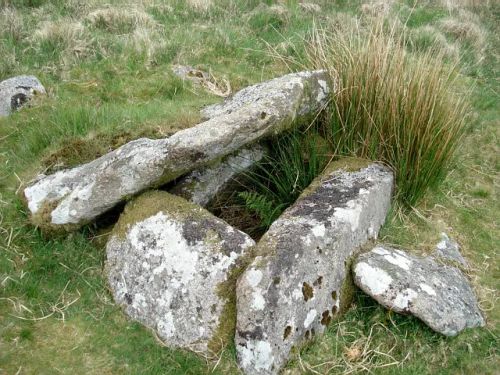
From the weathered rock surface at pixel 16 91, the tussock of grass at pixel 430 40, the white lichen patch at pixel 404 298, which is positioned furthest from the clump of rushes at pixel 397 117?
the tussock of grass at pixel 430 40

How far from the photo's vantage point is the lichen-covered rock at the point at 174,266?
3.56 m

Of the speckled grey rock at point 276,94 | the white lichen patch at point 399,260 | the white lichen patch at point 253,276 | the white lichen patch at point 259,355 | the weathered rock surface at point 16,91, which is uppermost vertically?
the speckled grey rock at point 276,94

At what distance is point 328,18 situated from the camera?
8977 millimetres

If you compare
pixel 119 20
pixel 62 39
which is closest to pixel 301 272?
pixel 62 39

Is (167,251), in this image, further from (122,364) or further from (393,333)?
(393,333)

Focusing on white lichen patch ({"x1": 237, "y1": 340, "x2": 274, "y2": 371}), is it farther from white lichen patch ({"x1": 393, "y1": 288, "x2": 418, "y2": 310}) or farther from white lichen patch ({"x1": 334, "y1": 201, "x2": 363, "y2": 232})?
white lichen patch ({"x1": 334, "y1": 201, "x2": 363, "y2": 232})

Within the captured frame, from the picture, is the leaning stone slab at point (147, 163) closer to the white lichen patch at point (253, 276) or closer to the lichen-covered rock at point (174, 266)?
the lichen-covered rock at point (174, 266)

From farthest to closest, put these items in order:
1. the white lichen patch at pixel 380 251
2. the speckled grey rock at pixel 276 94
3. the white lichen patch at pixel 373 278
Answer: the speckled grey rock at pixel 276 94 < the white lichen patch at pixel 380 251 < the white lichen patch at pixel 373 278

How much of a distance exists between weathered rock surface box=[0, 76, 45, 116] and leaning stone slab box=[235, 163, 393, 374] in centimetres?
355

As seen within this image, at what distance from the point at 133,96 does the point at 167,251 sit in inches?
126

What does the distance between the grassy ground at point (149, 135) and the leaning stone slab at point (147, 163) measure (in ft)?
0.75

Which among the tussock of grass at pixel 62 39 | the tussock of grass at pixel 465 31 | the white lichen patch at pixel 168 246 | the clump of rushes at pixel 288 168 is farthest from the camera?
the tussock of grass at pixel 465 31

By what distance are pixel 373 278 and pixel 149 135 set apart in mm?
2651

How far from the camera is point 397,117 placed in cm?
476
